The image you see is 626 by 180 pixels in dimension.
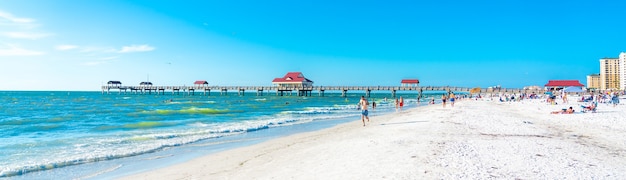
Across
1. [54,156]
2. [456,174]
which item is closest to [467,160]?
[456,174]

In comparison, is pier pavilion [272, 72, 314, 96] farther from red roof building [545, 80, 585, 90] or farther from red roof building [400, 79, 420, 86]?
red roof building [545, 80, 585, 90]

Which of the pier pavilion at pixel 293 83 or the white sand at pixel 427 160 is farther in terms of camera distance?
the pier pavilion at pixel 293 83

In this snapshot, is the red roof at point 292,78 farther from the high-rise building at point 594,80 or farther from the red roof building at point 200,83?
the high-rise building at point 594,80

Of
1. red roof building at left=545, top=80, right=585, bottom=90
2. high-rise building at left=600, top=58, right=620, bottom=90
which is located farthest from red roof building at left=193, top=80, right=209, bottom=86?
high-rise building at left=600, top=58, right=620, bottom=90

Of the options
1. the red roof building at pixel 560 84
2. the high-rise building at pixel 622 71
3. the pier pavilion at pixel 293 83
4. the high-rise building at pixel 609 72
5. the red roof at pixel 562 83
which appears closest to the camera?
the red roof building at pixel 560 84

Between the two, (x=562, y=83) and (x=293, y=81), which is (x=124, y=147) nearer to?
(x=293, y=81)

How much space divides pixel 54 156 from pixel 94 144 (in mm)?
1955

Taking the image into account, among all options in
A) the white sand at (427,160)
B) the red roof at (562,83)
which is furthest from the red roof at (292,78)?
the white sand at (427,160)

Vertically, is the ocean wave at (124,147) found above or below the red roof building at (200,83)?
below

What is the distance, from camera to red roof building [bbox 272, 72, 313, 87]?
2911 inches

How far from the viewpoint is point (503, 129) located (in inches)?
399

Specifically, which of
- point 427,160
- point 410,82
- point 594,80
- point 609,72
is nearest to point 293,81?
point 410,82

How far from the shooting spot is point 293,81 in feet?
244

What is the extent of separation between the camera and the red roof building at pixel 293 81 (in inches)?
2911
